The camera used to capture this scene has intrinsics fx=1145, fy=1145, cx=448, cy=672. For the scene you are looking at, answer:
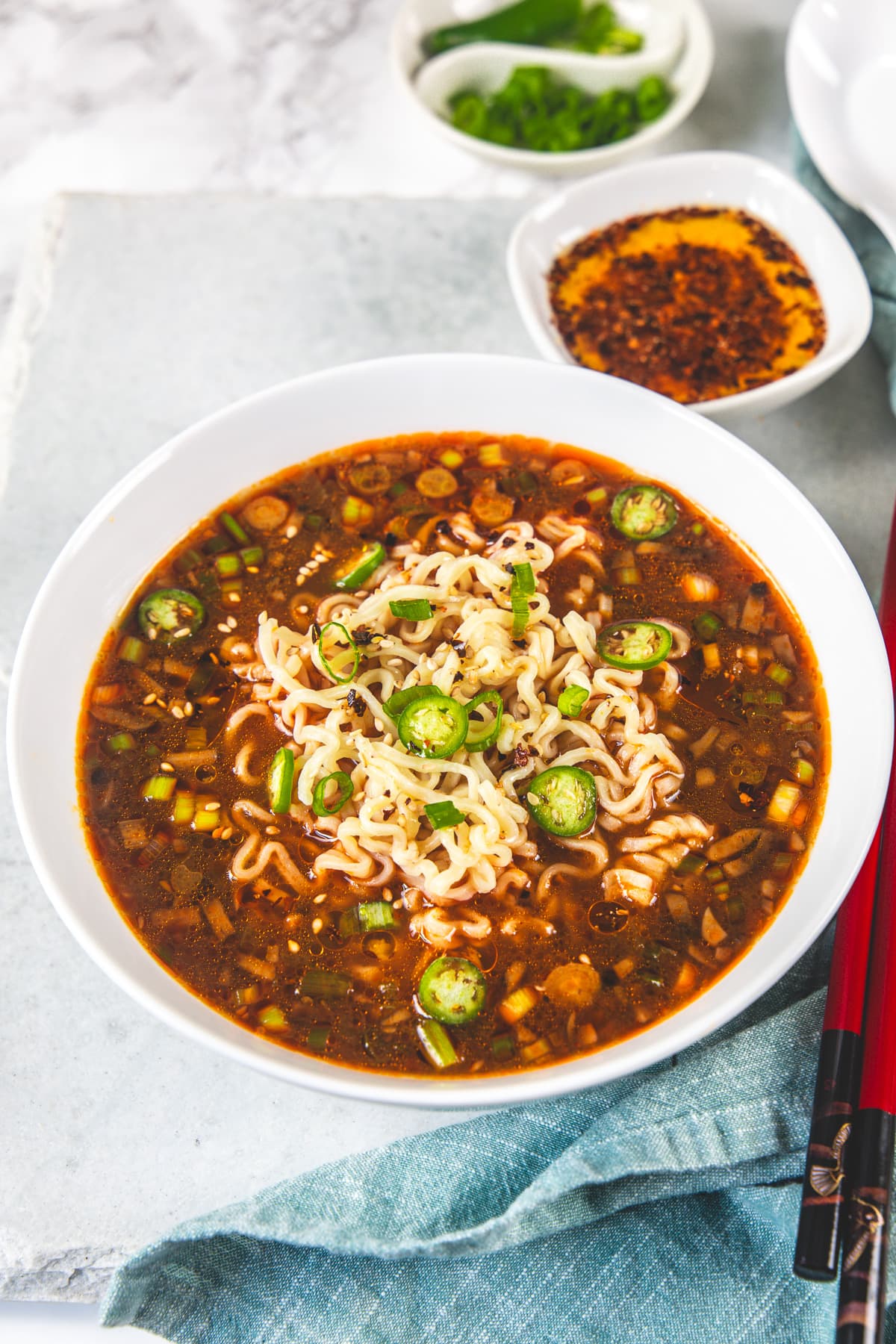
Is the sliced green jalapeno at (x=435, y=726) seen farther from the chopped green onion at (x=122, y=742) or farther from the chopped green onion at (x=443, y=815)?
the chopped green onion at (x=122, y=742)

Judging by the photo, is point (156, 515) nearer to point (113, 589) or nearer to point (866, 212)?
point (113, 589)

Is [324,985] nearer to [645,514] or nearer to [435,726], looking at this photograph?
[435,726]

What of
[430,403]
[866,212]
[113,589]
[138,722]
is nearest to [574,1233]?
[138,722]

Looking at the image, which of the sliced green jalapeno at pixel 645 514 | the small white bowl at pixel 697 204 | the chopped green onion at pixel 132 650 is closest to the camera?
the chopped green onion at pixel 132 650

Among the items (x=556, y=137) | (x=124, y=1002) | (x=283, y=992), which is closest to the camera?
(x=283, y=992)

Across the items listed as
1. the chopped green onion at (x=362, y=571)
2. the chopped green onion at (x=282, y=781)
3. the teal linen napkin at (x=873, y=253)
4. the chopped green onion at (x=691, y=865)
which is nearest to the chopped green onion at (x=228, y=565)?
the chopped green onion at (x=362, y=571)
